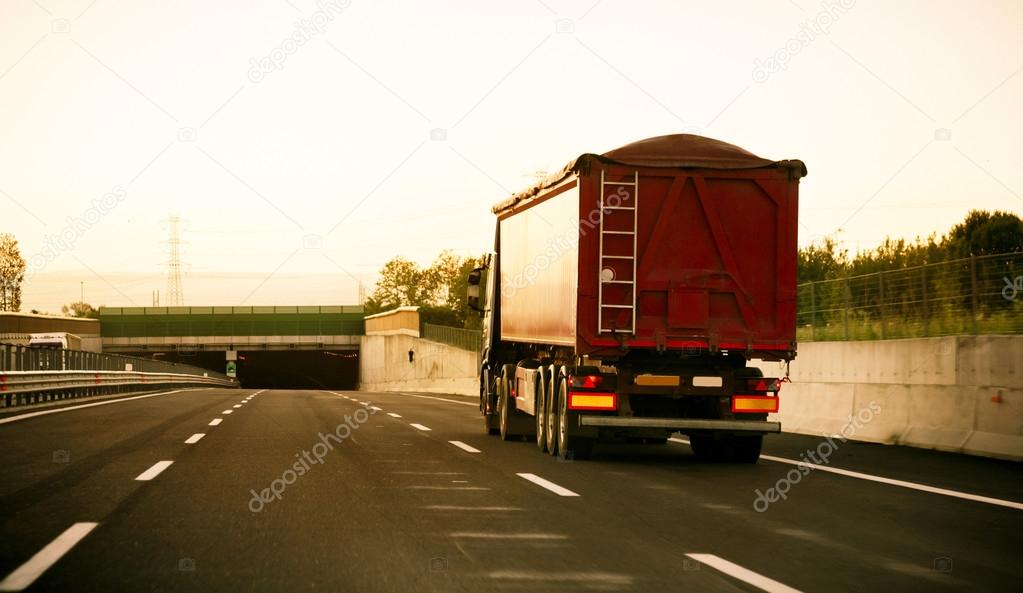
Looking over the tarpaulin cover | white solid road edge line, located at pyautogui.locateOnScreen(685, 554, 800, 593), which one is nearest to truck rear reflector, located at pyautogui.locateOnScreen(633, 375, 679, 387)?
the tarpaulin cover

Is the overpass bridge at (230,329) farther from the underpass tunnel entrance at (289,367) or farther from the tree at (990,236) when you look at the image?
the tree at (990,236)

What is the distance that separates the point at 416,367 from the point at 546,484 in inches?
2240

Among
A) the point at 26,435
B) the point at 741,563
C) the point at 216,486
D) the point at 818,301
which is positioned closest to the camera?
the point at 741,563

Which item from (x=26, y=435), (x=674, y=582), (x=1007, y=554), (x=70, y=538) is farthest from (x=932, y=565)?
(x=26, y=435)

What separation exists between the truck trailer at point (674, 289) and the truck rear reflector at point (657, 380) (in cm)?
1

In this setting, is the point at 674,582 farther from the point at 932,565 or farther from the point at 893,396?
the point at 893,396

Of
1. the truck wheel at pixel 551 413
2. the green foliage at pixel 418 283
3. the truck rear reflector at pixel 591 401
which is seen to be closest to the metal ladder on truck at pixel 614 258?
the truck rear reflector at pixel 591 401

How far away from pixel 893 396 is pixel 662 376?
15.3ft

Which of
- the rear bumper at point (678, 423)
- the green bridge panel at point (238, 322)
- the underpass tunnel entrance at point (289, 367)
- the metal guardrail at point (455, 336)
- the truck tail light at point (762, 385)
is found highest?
the green bridge panel at point (238, 322)

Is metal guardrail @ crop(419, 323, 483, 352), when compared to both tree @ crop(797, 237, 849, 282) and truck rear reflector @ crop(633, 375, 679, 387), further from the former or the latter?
truck rear reflector @ crop(633, 375, 679, 387)

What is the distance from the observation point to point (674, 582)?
6238mm

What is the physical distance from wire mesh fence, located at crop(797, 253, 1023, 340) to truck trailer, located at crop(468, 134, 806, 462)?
12.2 ft

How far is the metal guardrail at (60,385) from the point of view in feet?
74.3

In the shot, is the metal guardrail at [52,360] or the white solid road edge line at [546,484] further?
the metal guardrail at [52,360]
